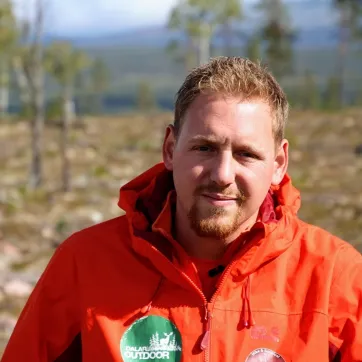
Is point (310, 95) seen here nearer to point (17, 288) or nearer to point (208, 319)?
point (17, 288)

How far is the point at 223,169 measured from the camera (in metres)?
3.30

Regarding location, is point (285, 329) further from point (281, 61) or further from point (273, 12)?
point (273, 12)

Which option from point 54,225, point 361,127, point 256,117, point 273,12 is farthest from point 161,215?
point 273,12

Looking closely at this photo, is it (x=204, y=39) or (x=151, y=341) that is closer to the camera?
(x=151, y=341)

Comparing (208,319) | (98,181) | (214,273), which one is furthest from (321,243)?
(98,181)

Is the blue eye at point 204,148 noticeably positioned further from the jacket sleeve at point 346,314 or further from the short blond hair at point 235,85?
the jacket sleeve at point 346,314

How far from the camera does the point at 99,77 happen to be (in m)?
99.0

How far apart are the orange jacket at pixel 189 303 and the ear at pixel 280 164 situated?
0.40ft

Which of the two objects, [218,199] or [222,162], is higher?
[222,162]

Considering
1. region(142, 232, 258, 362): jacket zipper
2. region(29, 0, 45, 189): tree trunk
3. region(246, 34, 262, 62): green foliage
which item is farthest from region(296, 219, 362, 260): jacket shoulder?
region(246, 34, 262, 62): green foliage

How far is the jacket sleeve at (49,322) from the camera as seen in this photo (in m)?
3.44

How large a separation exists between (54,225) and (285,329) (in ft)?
A: 43.8

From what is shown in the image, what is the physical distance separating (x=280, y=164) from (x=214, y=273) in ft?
1.65

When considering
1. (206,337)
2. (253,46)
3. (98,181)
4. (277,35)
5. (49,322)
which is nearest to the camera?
(206,337)
